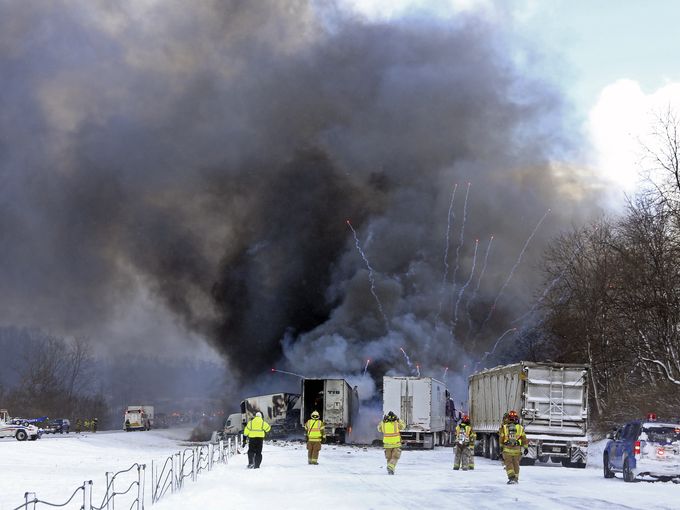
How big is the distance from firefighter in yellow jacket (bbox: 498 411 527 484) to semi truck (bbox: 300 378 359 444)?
3104 centimetres

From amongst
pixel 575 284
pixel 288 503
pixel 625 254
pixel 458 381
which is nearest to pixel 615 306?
pixel 625 254

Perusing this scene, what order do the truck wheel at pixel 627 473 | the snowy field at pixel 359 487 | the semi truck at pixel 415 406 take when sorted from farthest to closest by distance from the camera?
the semi truck at pixel 415 406 → the truck wheel at pixel 627 473 → the snowy field at pixel 359 487

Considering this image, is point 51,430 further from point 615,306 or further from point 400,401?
point 615,306

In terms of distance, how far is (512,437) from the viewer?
86.5 ft

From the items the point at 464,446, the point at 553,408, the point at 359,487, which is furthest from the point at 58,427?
the point at 359,487

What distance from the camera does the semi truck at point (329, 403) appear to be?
57.9 metres

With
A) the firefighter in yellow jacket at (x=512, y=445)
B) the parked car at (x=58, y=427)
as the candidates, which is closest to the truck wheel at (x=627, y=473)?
the firefighter in yellow jacket at (x=512, y=445)

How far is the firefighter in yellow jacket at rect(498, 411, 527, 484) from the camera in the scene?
25.5 m

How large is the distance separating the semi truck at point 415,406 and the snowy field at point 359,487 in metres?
12.5

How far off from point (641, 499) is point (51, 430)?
78089 millimetres

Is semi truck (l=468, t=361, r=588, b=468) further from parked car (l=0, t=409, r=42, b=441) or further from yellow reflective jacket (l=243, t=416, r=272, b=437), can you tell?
parked car (l=0, t=409, r=42, b=441)

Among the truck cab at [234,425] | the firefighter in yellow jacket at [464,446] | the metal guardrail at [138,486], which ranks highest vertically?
the truck cab at [234,425]

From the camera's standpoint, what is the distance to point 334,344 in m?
91.4

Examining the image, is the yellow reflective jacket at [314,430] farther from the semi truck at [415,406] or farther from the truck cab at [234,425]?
the truck cab at [234,425]
